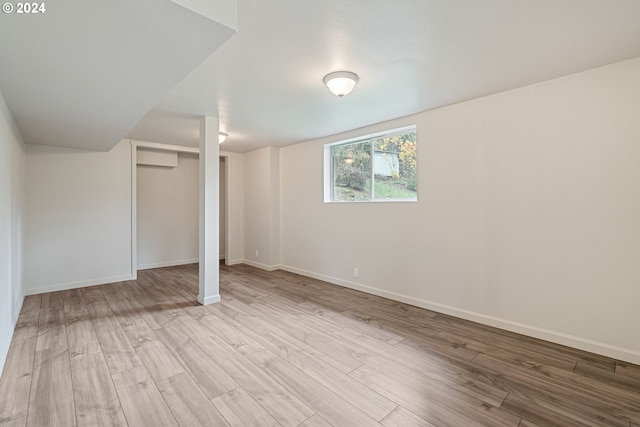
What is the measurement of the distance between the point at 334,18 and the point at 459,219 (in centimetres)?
244

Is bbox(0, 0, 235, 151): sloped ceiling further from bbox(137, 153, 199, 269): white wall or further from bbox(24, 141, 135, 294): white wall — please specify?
bbox(137, 153, 199, 269): white wall

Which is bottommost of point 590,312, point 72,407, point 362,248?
point 72,407

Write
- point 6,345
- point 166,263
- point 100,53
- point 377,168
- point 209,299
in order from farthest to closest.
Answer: point 166,263, point 377,168, point 209,299, point 6,345, point 100,53

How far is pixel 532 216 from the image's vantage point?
272cm

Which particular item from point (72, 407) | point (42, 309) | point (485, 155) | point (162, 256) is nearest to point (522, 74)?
point (485, 155)

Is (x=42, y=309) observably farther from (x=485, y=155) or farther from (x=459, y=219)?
(x=485, y=155)

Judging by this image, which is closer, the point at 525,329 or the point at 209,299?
the point at 525,329

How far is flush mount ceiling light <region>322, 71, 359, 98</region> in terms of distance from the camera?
2.41 meters

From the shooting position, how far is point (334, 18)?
172 centimetres

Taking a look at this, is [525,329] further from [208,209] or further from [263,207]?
[263,207]

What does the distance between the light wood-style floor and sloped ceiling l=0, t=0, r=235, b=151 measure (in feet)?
6.96

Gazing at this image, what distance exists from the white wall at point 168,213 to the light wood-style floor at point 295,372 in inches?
96.1

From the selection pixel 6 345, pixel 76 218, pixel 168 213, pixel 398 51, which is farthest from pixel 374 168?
pixel 76 218

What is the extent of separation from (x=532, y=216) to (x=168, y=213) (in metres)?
6.23
